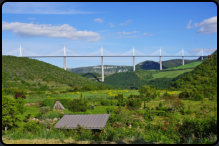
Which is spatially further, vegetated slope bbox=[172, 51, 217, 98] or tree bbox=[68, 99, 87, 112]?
vegetated slope bbox=[172, 51, 217, 98]

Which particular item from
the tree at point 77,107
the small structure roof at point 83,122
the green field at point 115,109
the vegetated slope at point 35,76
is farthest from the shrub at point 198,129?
the vegetated slope at point 35,76

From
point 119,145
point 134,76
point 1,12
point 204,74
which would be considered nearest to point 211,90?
point 204,74

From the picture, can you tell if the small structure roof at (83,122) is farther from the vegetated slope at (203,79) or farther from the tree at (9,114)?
the vegetated slope at (203,79)

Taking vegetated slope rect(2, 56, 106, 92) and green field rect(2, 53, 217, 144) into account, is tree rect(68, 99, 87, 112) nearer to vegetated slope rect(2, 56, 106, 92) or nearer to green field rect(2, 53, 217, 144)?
green field rect(2, 53, 217, 144)

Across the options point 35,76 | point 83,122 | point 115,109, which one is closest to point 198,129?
point 83,122

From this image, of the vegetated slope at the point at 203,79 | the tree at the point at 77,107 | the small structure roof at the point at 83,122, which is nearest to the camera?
the small structure roof at the point at 83,122

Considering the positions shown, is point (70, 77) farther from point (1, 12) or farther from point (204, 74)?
point (1, 12)

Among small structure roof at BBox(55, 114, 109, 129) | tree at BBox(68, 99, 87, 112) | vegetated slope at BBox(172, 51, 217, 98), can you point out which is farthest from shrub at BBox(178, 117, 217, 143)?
vegetated slope at BBox(172, 51, 217, 98)

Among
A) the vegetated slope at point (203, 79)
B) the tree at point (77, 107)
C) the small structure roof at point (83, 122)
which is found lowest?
the tree at point (77, 107)

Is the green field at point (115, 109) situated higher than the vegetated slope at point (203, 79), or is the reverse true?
the vegetated slope at point (203, 79)
